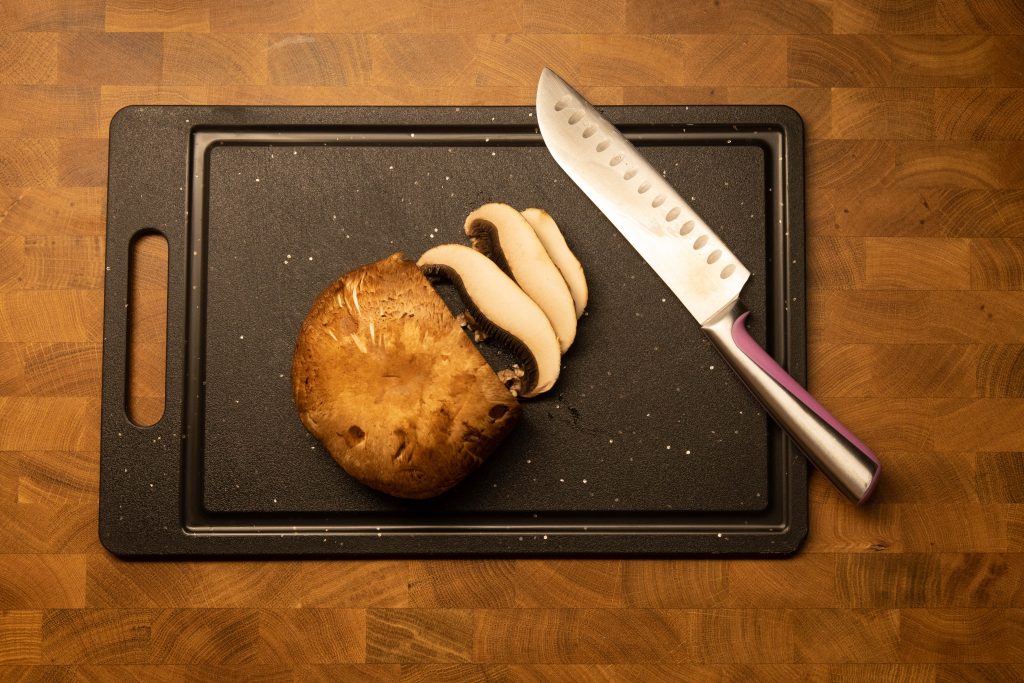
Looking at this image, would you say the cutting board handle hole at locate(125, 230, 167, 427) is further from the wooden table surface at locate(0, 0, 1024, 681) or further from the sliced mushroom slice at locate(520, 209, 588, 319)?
the sliced mushroom slice at locate(520, 209, 588, 319)

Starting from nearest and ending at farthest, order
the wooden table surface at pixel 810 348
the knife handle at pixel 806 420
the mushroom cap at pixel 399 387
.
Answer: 1. the mushroom cap at pixel 399 387
2. the knife handle at pixel 806 420
3. the wooden table surface at pixel 810 348

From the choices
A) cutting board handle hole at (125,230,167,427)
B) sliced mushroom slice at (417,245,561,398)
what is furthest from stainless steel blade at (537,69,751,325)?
cutting board handle hole at (125,230,167,427)

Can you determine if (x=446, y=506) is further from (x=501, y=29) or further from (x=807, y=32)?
(x=807, y=32)

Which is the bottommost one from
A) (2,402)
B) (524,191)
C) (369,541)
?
(369,541)

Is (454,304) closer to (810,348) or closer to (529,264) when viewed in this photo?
(529,264)

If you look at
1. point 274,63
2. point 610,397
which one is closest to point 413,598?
point 610,397

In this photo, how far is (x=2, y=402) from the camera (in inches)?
76.8

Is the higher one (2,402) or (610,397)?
(610,397)

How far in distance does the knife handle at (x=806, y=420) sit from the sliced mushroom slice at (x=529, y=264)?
1.29ft

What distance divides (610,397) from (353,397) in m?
0.63

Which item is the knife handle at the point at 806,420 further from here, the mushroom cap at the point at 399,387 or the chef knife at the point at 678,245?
the mushroom cap at the point at 399,387

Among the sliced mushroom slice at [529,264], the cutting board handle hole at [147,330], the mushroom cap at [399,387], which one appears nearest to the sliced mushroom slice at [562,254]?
the sliced mushroom slice at [529,264]

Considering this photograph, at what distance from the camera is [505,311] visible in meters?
Answer: 1.83

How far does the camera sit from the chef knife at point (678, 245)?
1835 millimetres
